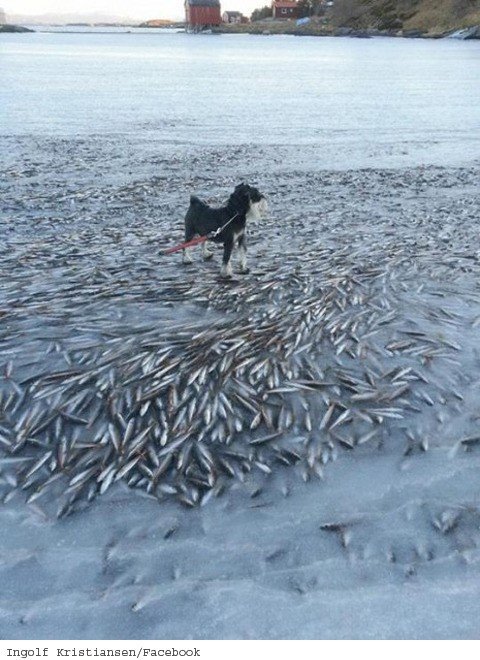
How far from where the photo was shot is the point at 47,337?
8.80m

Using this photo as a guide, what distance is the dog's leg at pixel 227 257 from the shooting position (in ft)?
34.8

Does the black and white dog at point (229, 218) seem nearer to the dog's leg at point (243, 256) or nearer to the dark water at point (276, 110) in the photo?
the dog's leg at point (243, 256)

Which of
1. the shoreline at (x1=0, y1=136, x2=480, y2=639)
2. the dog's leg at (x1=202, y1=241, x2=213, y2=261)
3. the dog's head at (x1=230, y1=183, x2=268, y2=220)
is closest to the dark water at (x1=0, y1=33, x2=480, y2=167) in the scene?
the dog's leg at (x1=202, y1=241, x2=213, y2=261)

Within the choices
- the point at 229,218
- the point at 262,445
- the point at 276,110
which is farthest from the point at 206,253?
the point at 276,110

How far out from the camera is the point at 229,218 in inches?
404

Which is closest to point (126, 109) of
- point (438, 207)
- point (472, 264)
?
point (438, 207)

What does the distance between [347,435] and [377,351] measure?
79.3 inches

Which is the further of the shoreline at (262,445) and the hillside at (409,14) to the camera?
the hillside at (409,14)

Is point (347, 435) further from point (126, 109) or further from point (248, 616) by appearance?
point (126, 109)

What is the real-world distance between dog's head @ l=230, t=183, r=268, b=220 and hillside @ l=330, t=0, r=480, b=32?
6318 inches

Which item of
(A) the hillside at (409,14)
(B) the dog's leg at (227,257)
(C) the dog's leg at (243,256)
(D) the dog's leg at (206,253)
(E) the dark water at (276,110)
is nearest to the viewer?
(B) the dog's leg at (227,257)

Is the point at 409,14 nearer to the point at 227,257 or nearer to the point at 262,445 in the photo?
the point at 227,257

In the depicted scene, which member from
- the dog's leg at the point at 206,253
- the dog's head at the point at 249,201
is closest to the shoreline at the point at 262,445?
the dog's leg at the point at 206,253

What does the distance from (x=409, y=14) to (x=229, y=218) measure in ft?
655
